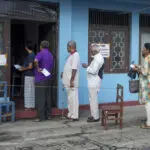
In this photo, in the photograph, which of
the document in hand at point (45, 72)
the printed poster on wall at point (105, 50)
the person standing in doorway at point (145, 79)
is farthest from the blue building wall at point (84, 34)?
the person standing in doorway at point (145, 79)

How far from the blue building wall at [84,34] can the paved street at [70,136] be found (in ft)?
4.24

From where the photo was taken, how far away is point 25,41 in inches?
440

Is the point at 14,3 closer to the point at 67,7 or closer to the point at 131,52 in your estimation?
the point at 67,7

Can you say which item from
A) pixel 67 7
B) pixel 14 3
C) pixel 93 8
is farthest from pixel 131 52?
pixel 14 3

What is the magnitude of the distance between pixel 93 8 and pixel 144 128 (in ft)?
11.6

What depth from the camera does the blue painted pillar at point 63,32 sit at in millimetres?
8430

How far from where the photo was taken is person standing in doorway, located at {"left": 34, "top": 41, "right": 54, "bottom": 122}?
7.69 metres

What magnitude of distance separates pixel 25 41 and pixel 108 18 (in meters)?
3.13

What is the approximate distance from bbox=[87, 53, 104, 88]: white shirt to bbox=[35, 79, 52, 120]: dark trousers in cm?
99

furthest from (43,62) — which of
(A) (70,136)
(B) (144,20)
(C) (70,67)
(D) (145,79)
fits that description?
(B) (144,20)

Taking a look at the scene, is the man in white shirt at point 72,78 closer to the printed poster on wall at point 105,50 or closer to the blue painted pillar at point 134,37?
the printed poster on wall at point 105,50

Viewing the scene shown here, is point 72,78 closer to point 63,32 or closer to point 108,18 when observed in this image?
point 63,32

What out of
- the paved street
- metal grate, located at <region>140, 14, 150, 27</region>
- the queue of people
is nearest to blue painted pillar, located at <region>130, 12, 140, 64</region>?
metal grate, located at <region>140, 14, 150, 27</region>

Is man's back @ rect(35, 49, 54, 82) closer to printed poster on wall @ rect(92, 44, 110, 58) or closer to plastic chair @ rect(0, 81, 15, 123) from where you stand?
plastic chair @ rect(0, 81, 15, 123)
